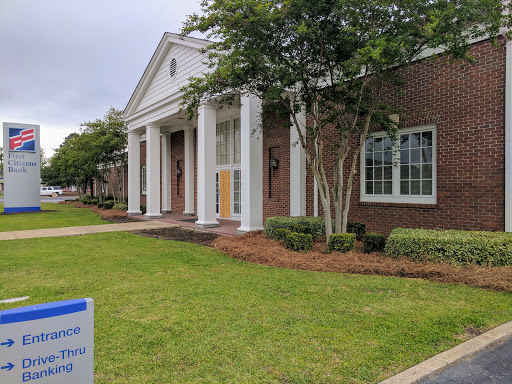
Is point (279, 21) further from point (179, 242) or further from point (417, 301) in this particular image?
point (179, 242)

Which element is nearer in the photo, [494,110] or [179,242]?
[494,110]

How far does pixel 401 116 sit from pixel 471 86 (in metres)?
1.45

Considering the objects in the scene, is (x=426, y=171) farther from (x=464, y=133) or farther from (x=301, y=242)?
(x=301, y=242)

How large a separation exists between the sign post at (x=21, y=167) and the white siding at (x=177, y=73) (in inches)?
388

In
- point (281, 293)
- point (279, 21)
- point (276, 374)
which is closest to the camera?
point (276, 374)

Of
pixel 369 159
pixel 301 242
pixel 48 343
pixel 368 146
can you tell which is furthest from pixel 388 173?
pixel 48 343

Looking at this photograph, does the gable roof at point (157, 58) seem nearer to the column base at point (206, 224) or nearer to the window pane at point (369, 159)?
the column base at point (206, 224)

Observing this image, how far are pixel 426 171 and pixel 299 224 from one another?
310 centimetres

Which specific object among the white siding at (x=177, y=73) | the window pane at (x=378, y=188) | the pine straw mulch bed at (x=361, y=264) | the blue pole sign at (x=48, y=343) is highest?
the white siding at (x=177, y=73)

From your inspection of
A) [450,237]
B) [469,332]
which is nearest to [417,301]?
[469,332]

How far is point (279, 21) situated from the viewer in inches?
262

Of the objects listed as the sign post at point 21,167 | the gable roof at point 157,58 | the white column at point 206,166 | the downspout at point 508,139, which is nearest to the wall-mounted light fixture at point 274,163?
the white column at point 206,166

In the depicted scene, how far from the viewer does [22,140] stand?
72.6 ft

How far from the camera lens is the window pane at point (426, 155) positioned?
8.05 m
